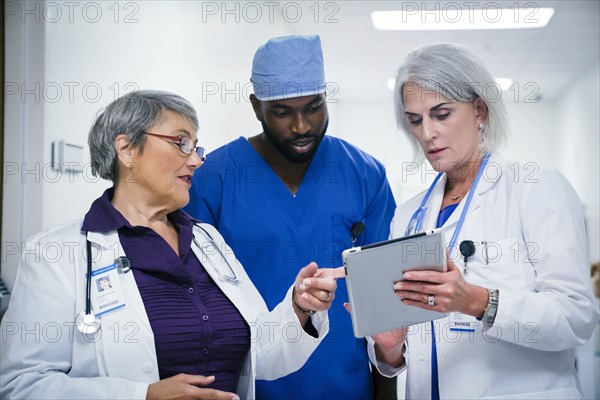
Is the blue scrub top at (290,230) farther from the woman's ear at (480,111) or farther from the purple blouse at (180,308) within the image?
the woman's ear at (480,111)

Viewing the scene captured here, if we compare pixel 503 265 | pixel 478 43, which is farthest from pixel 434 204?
pixel 478 43

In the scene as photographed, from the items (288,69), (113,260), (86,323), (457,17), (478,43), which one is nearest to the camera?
(86,323)

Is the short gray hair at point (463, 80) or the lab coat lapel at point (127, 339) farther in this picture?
the short gray hair at point (463, 80)

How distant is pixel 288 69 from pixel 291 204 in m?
0.39

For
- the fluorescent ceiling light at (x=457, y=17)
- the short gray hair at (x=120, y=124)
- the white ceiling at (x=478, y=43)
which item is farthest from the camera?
the white ceiling at (x=478, y=43)

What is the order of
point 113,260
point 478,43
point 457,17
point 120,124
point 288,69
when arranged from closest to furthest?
point 113,260, point 120,124, point 288,69, point 457,17, point 478,43

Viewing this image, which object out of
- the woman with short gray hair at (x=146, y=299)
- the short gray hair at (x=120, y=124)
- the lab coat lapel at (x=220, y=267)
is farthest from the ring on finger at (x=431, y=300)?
the short gray hair at (x=120, y=124)

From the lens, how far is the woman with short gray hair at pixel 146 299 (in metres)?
1.19

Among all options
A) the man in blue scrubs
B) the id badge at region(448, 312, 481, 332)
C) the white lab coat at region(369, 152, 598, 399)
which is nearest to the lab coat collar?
the white lab coat at region(369, 152, 598, 399)

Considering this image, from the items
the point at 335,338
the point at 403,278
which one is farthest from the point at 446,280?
the point at 335,338

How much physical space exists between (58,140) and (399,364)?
3.42 feet

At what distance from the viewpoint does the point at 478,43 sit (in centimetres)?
436

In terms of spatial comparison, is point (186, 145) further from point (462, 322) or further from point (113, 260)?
point (462, 322)

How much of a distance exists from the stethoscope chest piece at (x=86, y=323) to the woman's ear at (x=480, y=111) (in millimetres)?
984
